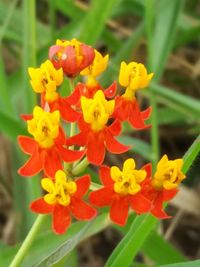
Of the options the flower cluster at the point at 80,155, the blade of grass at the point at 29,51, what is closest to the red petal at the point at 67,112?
the flower cluster at the point at 80,155

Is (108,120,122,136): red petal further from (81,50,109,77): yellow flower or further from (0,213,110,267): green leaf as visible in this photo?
(0,213,110,267): green leaf

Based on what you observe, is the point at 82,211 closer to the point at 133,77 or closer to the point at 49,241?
the point at 133,77

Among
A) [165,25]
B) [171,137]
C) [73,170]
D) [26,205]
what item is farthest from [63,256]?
[171,137]

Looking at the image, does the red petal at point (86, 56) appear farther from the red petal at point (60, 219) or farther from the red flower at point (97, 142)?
the red petal at point (60, 219)

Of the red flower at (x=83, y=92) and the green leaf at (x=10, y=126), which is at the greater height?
the red flower at (x=83, y=92)

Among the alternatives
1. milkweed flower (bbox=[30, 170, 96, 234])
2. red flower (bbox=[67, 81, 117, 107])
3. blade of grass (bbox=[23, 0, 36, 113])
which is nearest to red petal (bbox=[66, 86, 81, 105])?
red flower (bbox=[67, 81, 117, 107])

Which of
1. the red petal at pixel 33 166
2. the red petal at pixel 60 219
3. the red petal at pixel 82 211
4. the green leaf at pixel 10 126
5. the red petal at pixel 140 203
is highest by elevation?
the red petal at pixel 33 166

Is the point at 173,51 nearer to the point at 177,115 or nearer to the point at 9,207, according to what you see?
the point at 177,115
